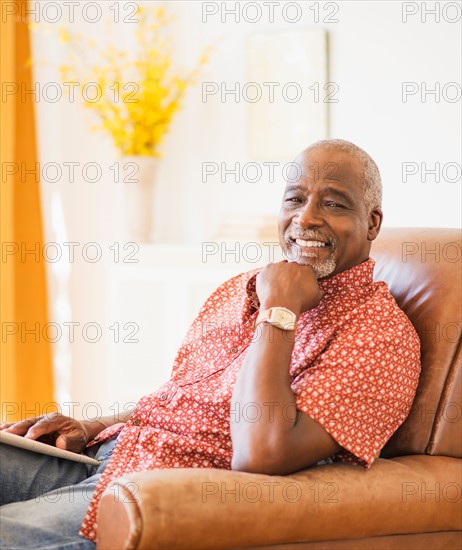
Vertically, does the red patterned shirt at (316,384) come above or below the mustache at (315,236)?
below

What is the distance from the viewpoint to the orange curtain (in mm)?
3924

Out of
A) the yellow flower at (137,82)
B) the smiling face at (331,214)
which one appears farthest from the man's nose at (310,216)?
the yellow flower at (137,82)

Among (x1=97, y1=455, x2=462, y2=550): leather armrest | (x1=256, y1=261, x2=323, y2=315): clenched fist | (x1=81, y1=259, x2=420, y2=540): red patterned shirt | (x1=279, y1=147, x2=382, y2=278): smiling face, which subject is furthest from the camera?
(x1=279, y1=147, x2=382, y2=278): smiling face

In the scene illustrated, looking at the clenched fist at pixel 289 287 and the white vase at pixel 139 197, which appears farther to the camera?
the white vase at pixel 139 197

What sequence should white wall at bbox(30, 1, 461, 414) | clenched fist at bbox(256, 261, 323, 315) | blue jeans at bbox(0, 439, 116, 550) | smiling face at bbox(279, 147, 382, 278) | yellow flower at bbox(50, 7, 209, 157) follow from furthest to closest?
yellow flower at bbox(50, 7, 209, 157) → white wall at bbox(30, 1, 461, 414) → smiling face at bbox(279, 147, 382, 278) → clenched fist at bbox(256, 261, 323, 315) → blue jeans at bbox(0, 439, 116, 550)

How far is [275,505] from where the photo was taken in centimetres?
150

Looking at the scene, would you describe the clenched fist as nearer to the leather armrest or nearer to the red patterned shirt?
the red patterned shirt

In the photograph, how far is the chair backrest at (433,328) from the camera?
1.80 metres

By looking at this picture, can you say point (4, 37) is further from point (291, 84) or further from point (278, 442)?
point (278, 442)

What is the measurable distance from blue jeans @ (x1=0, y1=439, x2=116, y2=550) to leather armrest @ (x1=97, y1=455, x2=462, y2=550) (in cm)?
15

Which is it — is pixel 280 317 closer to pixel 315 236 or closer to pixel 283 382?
pixel 283 382

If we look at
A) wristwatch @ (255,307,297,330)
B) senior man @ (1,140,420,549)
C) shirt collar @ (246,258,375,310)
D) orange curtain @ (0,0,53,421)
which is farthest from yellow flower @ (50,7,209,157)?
wristwatch @ (255,307,297,330)

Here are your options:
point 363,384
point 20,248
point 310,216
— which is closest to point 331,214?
point 310,216

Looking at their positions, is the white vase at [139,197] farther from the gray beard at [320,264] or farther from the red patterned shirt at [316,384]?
the gray beard at [320,264]
